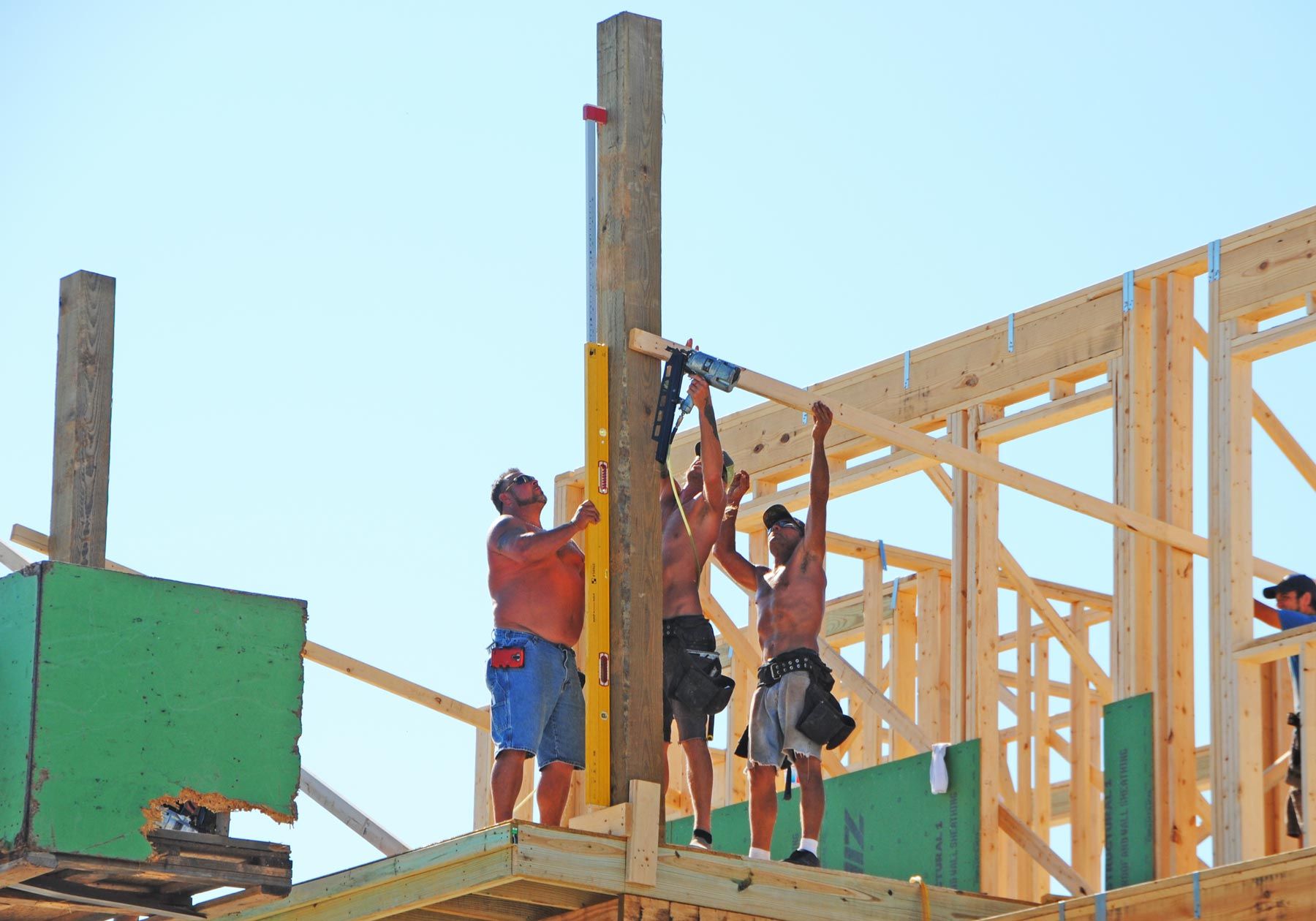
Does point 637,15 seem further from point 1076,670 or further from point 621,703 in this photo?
point 1076,670

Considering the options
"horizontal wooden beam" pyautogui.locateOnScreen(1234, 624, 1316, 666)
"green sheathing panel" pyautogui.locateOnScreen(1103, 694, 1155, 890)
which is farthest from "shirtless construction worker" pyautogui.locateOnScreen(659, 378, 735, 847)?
"horizontal wooden beam" pyautogui.locateOnScreen(1234, 624, 1316, 666)

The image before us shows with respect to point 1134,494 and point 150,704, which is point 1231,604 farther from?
point 150,704

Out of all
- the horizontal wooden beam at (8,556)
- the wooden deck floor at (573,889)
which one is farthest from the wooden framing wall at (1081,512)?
the horizontal wooden beam at (8,556)

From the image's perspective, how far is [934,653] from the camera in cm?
1425

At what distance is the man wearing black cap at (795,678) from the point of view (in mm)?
10195

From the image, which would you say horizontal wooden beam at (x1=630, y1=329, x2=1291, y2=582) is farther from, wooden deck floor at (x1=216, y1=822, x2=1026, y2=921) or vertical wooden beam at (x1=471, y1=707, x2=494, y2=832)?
vertical wooden beam at (x1=471, y1=707, x2=494, y2=832)

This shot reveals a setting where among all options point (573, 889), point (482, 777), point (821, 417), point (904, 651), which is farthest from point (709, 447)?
point (482, 777)

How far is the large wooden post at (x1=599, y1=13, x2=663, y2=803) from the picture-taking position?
30.1 ft

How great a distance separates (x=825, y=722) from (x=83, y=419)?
354 cm

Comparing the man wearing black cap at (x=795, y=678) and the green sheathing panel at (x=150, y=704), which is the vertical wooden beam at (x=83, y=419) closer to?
the green sheathing panel at (x=150, y=704)

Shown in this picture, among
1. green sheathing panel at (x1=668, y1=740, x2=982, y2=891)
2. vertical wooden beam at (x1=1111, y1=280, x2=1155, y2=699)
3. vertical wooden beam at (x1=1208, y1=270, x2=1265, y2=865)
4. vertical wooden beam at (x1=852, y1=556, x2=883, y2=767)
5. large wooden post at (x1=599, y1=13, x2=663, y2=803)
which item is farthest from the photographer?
vertical wooden beam at (x1=852, y1=556, x2=883, y2=767)

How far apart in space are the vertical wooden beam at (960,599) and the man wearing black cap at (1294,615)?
175 centimetres

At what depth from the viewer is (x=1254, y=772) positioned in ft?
34.6

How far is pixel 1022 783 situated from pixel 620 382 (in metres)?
5.85
